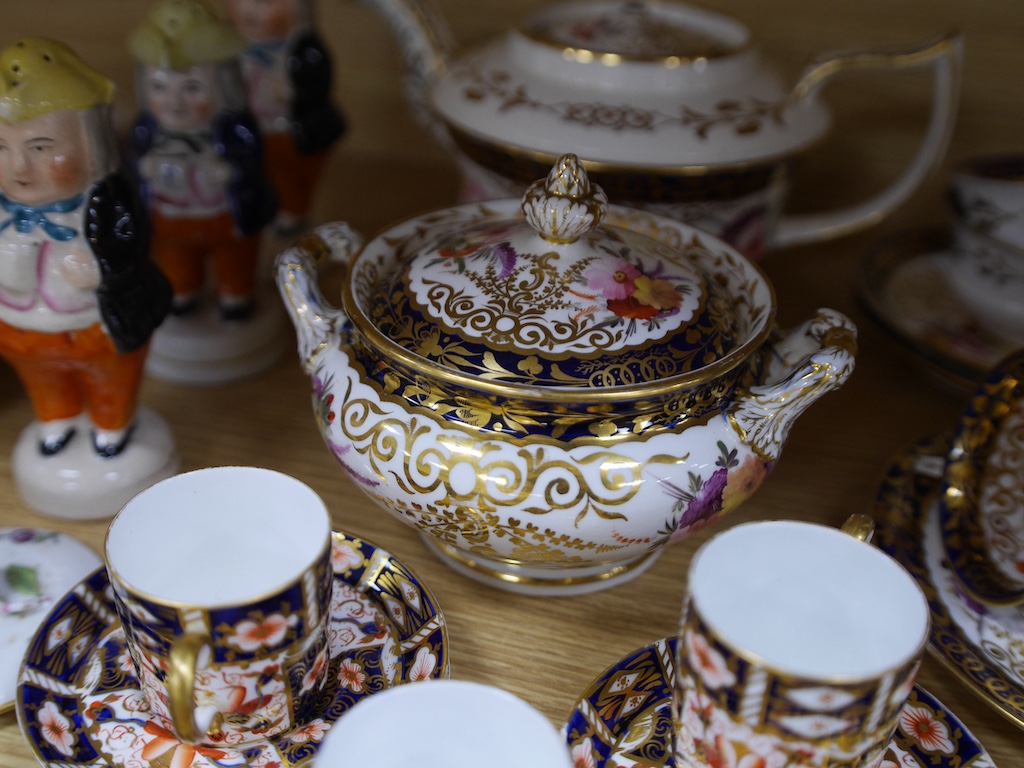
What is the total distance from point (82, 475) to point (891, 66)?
686mm

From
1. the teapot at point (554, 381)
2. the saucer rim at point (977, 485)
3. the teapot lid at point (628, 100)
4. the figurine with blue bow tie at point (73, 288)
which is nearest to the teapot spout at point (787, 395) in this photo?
the teapot at point (554, 381)

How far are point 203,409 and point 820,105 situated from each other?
562 millimetres

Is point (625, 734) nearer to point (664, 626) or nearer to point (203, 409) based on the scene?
point (664, 626)

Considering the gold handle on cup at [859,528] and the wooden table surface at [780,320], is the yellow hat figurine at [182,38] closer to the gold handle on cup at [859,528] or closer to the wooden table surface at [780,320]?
the wooden table surface at [780,320]

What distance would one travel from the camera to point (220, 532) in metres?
0.50

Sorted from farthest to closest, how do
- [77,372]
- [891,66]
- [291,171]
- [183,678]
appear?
[291,171] → [891,66] → [77,372] → [183,678]

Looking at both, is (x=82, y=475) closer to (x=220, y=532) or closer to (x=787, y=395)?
(x=220, y=532)

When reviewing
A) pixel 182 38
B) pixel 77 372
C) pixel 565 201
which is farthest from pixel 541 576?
pixel 182 38

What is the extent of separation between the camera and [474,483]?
48 centimetres

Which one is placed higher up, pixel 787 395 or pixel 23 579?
pixel 787 395

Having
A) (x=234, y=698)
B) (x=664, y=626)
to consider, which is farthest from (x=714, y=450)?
(x=234, y=698)

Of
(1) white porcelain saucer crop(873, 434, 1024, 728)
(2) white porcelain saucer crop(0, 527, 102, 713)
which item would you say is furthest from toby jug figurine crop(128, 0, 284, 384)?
(1) white porcelain saucer crop(873, 434, 1024, 728)

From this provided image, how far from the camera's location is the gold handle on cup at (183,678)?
39 cm

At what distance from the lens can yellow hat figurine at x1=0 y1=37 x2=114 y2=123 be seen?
1.64ft
